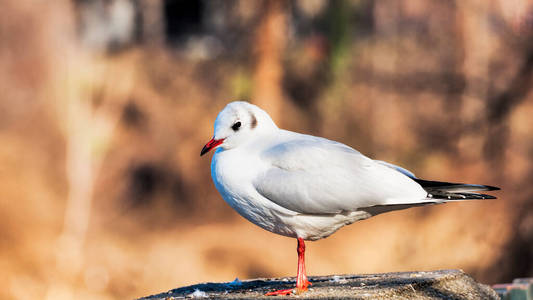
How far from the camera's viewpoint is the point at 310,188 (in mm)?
3756

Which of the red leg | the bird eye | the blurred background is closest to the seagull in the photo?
the red leg

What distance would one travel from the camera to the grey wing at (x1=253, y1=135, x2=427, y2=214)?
3.72 meters

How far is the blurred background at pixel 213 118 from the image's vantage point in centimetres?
1370

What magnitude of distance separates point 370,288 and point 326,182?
526mm

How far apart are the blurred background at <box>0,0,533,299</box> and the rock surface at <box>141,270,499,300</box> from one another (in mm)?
8125

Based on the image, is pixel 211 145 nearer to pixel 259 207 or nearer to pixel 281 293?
pixel 259 207

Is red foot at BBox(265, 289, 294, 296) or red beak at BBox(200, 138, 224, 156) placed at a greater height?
red beak at BBox(200, 138, 224, 156)

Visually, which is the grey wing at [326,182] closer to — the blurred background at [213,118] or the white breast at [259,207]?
the white breast at [259,207]

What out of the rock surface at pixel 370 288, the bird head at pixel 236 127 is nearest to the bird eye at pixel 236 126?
the bird head at pixel 236 127

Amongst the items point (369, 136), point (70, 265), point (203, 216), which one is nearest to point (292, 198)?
point (70, 265)

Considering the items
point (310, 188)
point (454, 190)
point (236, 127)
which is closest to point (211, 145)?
point (236, 127)

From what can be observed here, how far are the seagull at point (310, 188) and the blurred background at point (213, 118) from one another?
8.45 m

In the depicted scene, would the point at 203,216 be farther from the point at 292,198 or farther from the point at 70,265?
the point at 292,198

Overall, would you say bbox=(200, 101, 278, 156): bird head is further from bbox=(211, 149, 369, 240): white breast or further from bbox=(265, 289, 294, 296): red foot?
bbox=(265, 289, 294, 296): red foot
